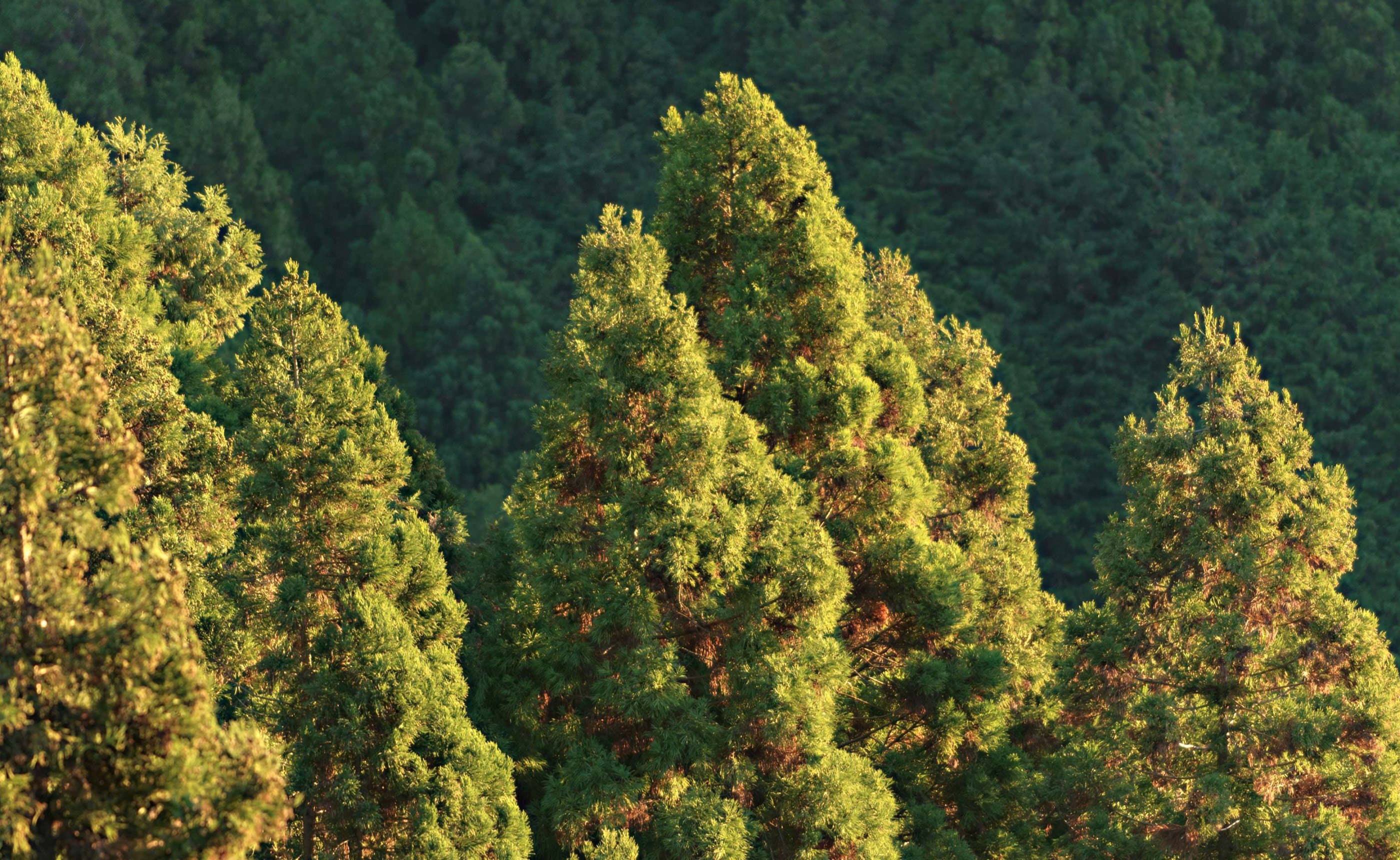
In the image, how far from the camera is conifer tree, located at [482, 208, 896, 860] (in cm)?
1925

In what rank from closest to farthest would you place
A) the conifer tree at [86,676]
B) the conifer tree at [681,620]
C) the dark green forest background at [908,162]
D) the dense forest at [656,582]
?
the conifer tree at [86,676] → the dense forest at [656,582] → the conifer tree at [681,620] → the dark green forest background at [908,162]

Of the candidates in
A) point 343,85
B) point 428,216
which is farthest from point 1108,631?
point 343,85

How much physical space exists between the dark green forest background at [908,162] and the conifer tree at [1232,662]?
3345 centimetres

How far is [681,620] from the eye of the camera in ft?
66.1

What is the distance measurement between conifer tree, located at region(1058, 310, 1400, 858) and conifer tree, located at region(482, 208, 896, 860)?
165 inches

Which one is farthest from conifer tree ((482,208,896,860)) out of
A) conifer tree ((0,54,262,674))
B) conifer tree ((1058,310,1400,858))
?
conifer tree ((1058,310,1400,858))

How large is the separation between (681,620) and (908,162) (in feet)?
168

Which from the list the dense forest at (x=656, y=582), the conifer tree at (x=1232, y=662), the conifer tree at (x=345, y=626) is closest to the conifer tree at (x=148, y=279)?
the dense forest at (x=656, y=582)

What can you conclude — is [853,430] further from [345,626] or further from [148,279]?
[148,279]

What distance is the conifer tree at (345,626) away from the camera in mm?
17781

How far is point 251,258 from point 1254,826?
17.6 metres

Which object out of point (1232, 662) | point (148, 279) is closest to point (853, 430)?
point (1232, 662)

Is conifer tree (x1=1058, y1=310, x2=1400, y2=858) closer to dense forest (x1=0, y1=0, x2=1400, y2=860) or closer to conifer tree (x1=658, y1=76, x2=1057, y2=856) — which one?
dense forest (x1=0, y1=0, x2=1400, y2=860)

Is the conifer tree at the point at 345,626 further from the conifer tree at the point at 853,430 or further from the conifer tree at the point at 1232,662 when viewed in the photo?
the conifer tree at the point at 1232,662
